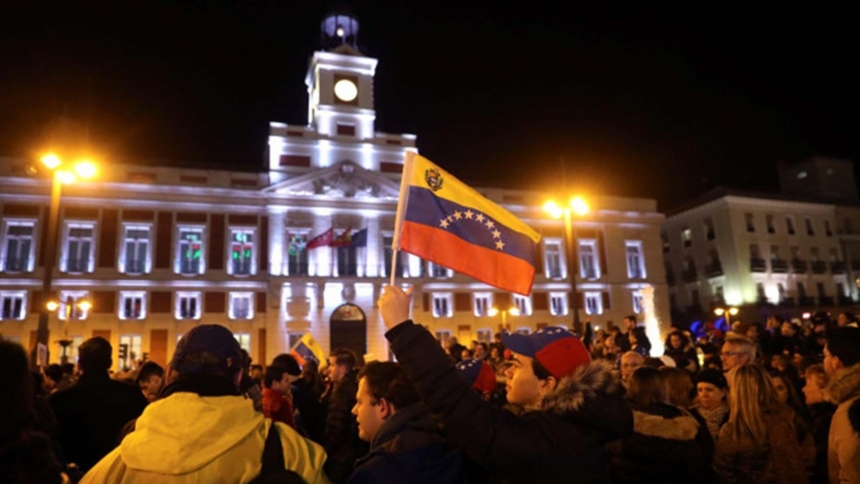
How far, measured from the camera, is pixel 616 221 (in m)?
42.0

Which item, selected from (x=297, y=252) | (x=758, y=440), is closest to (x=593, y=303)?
(x=297, y=252)

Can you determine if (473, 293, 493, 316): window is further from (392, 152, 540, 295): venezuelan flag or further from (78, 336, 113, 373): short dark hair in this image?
(78, 336, 113, 373): short dark hair

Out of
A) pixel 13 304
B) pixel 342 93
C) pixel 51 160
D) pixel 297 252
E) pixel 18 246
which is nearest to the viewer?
pixel 51 160

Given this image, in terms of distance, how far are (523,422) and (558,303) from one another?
37.7m

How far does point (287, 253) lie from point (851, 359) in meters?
31.6

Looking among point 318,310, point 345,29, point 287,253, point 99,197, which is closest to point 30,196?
point 99,197

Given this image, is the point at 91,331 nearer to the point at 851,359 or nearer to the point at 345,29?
the point at 345,29

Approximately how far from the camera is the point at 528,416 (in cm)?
258

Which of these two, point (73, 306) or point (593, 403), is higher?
point (73, 306)

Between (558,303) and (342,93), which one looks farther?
(558,303)

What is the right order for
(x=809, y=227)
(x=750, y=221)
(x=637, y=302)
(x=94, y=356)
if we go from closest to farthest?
(x=94, y=356)
(x=637, y=302)
(x=750, y=221)
(x=809, y=227)

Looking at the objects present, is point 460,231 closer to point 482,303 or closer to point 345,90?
point 482,303

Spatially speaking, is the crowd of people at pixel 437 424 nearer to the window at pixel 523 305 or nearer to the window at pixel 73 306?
the window at pixel 73 306

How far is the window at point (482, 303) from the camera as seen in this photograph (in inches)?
1448
